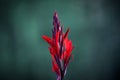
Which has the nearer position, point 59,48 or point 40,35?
point 59,48

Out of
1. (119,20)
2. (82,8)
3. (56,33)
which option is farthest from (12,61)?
(56,33)

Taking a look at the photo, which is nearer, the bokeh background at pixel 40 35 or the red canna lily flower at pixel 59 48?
the red canna lily flower at pixel 59 48

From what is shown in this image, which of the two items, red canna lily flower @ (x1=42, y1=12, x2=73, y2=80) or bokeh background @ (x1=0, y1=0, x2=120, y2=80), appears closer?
red canna lily flower @ (x1=42, y1=12, x2=73, y2=80)

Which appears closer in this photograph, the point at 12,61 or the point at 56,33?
the point at 56,33

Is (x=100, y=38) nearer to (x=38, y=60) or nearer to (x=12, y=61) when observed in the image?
(x=38, y=60)
